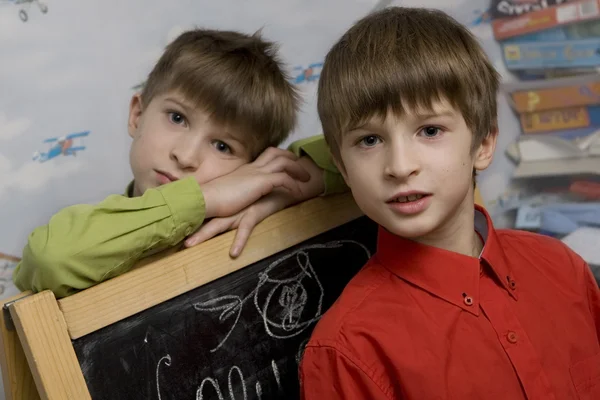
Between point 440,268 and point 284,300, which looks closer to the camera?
point 440,268

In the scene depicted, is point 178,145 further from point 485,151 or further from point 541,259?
point 541,259

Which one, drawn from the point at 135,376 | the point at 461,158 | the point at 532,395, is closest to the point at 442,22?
the point at 461,158

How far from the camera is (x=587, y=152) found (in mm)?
1984

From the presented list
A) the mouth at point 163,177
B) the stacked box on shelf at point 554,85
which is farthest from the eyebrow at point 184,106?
the stacked box on shelf at point 554,85

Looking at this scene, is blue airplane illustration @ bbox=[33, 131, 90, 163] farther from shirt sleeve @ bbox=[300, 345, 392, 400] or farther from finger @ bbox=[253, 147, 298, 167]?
shirt sleeve @ bbox=[300, 345, 392, 400]

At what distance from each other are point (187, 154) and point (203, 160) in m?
0.04

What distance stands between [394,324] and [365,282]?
0.32ft

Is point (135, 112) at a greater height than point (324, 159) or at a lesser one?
greater

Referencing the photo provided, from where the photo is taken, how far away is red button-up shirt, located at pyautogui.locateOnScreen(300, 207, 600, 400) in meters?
1.06

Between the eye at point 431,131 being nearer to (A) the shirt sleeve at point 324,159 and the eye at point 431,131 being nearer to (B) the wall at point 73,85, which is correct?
(A) the shirt sleeve at point 324,159

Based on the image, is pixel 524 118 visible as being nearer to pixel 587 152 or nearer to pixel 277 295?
pixel 587 152

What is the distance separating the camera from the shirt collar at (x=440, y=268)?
3.74 ft

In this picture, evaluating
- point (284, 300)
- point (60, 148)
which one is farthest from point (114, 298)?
point (60, 148)

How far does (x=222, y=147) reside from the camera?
4.57 feet
